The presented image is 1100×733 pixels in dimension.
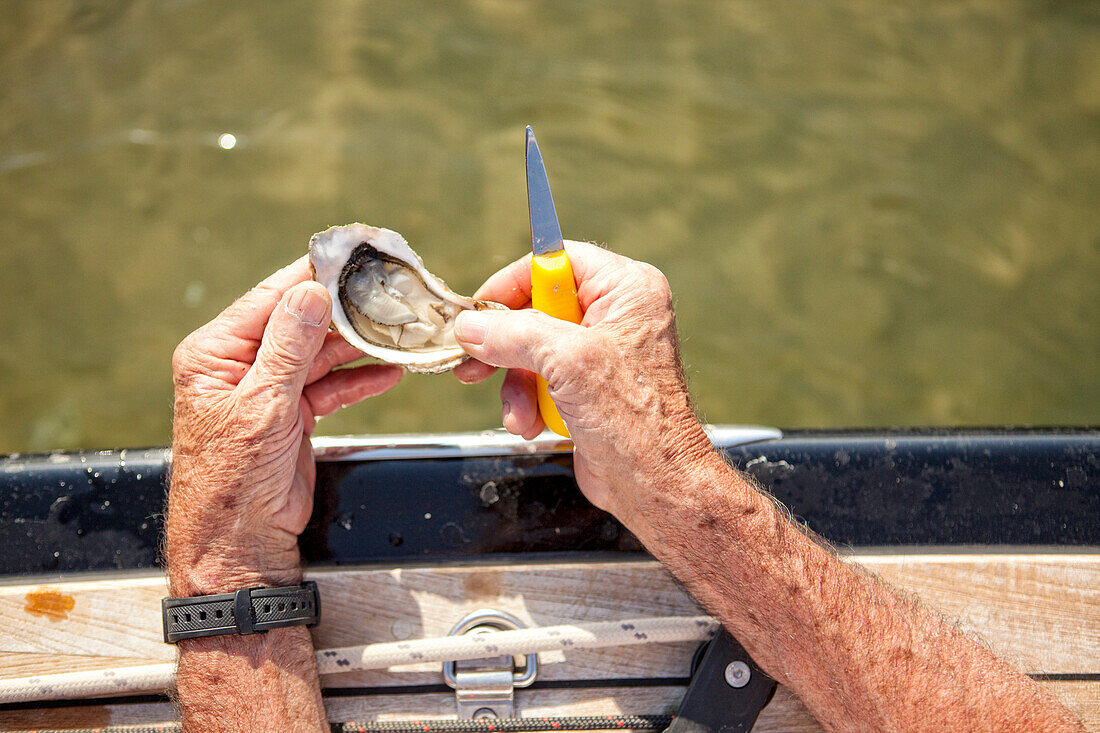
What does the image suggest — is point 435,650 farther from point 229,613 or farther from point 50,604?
point 50,604

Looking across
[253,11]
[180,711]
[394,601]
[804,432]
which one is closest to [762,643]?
[804,432]

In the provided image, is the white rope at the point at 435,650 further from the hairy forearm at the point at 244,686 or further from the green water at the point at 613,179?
the green water at the point at 613,179

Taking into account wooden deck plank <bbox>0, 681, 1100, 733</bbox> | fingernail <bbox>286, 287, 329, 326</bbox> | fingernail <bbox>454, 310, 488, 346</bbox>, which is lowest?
wooden deck plank <bbox>0, 681, 1100, 733</bbox>

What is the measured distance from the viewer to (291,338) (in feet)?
4.43

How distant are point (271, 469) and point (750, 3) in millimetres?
3284

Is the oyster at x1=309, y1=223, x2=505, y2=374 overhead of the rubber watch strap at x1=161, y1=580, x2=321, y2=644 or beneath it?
overhead

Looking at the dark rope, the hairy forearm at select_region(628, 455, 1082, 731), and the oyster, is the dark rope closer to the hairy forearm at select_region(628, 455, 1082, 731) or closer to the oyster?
the hairy forearm at select_region(628, 455, 1082, 731)

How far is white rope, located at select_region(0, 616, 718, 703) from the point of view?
1.39 m

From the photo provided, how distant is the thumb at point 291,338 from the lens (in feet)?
4.41

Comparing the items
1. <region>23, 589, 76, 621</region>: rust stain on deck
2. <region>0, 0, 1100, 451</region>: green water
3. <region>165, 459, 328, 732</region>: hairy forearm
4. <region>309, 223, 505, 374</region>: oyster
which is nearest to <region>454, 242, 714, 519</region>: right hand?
<region>309, 223, 505, 374</region>: oyster

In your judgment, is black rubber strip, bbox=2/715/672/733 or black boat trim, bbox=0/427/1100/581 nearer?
black rubber strip, bbox=2/715/672/733

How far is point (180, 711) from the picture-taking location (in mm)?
1376

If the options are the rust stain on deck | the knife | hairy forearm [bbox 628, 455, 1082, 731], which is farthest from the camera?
the rust stain on deck

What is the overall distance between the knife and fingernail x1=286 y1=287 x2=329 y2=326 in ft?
1.27
